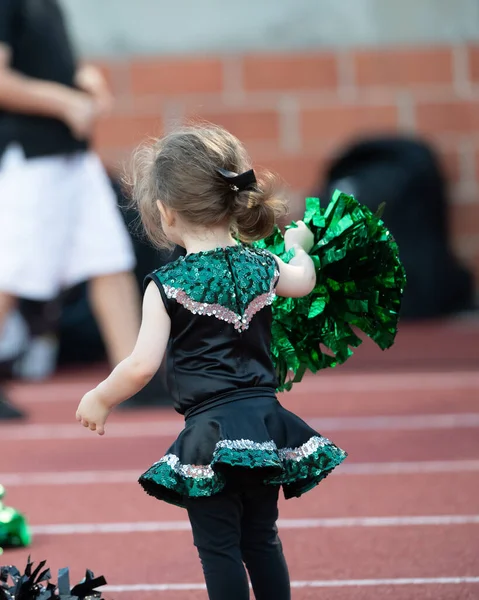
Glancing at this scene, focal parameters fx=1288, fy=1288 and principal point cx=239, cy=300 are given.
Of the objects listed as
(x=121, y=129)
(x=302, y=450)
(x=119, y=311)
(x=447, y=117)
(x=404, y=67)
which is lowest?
(x=119, y=311)

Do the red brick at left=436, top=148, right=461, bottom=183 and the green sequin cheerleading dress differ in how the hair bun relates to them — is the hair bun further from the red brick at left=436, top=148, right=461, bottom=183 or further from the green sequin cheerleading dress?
the red brick at left=436, top=148, right=461, bottom=183

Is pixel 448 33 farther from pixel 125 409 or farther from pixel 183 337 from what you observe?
pixel 183 337

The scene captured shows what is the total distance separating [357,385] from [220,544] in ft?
15.8

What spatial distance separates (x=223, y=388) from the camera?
Answer: 2.88m

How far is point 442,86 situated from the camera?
10297mm

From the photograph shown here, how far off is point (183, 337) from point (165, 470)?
0.31 meters

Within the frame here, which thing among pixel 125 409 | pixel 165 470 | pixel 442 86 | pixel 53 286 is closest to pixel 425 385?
pixel 125 409

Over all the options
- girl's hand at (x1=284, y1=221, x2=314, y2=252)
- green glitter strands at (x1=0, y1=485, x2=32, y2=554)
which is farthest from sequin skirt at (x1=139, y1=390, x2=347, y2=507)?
green glitter strands at (x1=0, y1=485, x2=32, y2=554)

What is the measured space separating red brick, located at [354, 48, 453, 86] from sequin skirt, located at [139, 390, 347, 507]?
7.66m

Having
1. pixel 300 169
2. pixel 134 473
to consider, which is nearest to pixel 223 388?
pixel 134 473

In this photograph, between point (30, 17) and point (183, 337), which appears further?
point (30, 17)

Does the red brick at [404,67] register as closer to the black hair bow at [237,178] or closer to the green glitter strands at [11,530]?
the green glitter strands at [11,530]

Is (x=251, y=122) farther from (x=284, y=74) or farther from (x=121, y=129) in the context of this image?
(x=121, y=129)

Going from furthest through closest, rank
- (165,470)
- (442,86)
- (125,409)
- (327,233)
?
1. (442,86)
2. (125,409)
3. (327,233)
4. (165,470)
